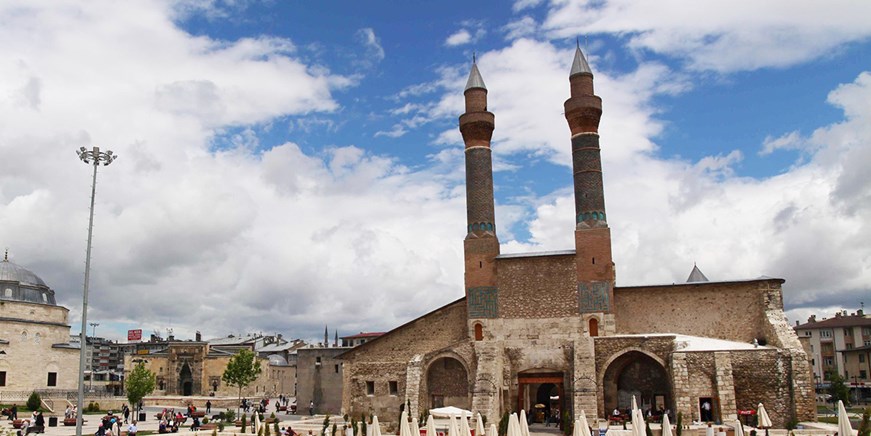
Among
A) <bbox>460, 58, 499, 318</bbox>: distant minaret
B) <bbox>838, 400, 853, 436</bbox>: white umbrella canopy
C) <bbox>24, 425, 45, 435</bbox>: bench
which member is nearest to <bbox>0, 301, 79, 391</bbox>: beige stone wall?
<bbox>24, 425, 45, 435</bbox>: bench

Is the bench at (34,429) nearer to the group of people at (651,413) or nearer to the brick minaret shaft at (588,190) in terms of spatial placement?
the group of people at (651,413)

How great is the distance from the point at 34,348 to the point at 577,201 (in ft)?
124

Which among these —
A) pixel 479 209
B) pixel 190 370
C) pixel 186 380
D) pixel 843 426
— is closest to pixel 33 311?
pixel 190 370

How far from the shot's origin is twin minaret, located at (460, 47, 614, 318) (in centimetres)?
3309

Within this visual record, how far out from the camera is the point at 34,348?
48781mm

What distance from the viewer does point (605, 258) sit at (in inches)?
1302

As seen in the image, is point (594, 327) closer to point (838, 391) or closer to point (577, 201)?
point (577, 201)

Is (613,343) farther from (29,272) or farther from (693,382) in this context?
(29,272)

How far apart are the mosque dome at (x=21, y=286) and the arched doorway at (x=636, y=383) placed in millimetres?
40408

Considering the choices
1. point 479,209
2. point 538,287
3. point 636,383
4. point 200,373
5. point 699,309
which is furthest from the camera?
point 200,373

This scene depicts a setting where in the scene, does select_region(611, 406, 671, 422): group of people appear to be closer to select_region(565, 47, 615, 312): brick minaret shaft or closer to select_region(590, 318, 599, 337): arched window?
select_region(590, 318, 599, 337): arched window

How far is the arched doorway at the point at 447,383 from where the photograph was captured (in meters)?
33.4

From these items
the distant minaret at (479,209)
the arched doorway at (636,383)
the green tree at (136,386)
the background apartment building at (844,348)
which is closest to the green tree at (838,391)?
the background apartment building at (844,348)

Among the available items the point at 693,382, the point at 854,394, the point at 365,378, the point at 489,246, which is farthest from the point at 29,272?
the point at 854,394
